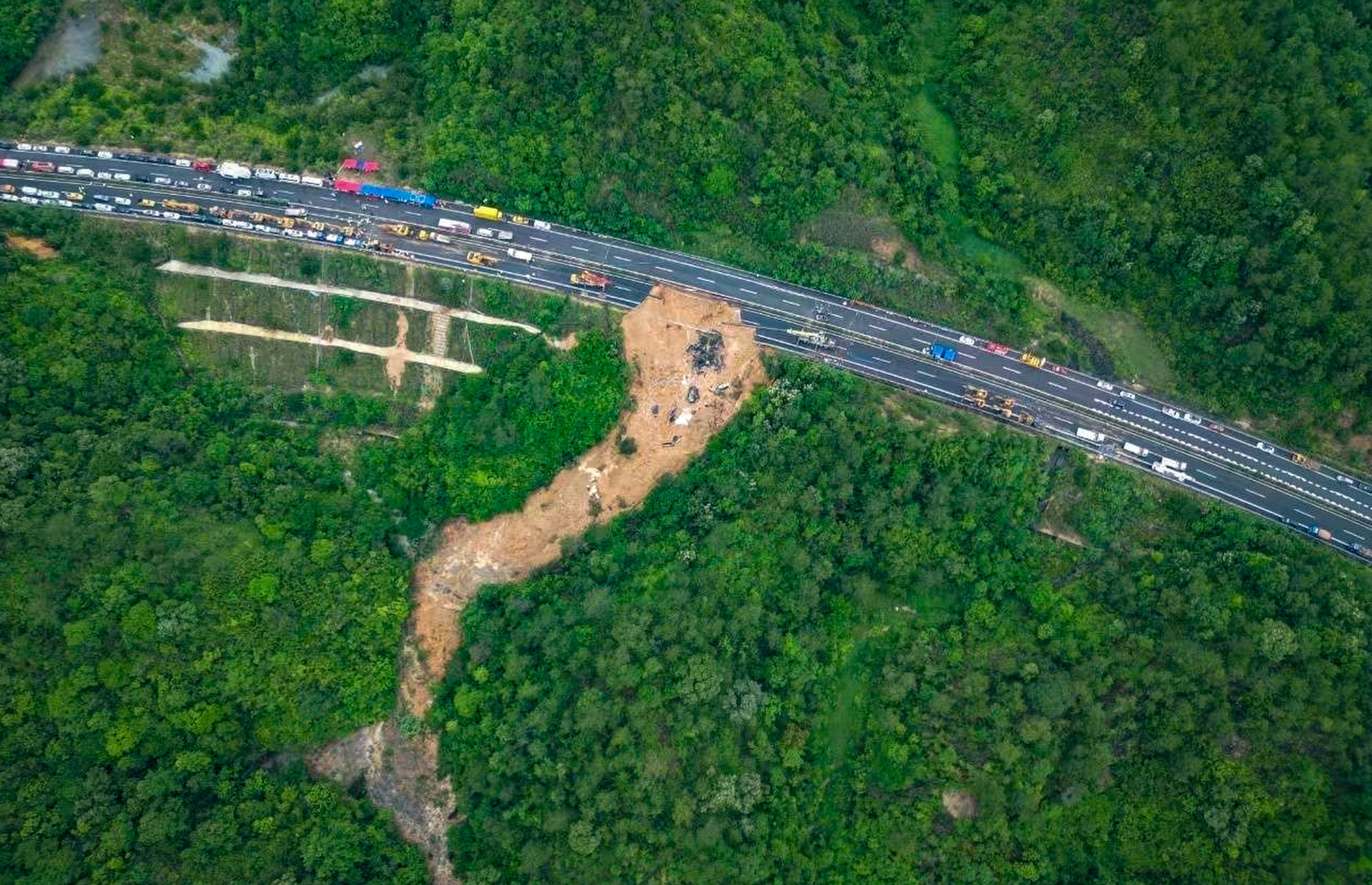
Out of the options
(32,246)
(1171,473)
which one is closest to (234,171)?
(32,246)

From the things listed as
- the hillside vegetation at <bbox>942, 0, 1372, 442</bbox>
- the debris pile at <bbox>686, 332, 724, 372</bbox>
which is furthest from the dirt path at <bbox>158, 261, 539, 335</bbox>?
the hillside vegetation at <bbox>942, 0, 1372, 442</bbox>

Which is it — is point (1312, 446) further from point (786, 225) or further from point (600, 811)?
point (600, 811)

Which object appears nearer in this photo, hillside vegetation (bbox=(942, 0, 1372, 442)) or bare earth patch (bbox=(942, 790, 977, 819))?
bare earth patch (bbox=(942, 790, 977, 819))

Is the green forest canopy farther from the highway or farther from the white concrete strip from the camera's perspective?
the white concrete strip

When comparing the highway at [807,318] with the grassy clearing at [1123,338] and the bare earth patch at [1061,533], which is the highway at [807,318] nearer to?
the grassy clearing at [1123,338]

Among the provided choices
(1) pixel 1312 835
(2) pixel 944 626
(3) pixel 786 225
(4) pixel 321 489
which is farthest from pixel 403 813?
(1) pixel 1312 835

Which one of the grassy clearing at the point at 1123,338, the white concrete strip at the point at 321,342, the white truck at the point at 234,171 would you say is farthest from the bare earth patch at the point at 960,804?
the white truck at the point at 234,171
